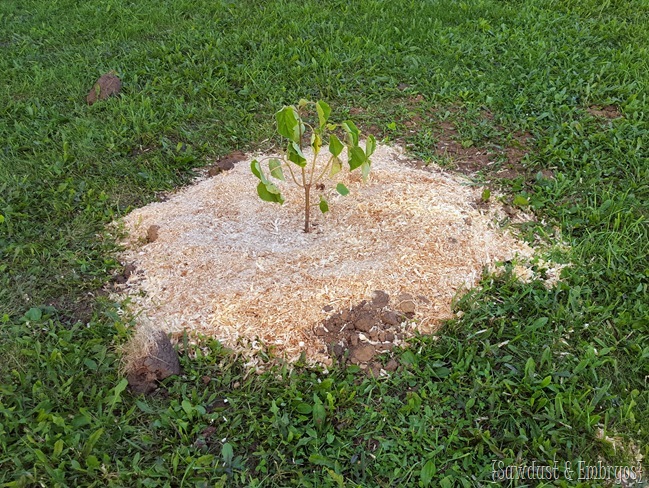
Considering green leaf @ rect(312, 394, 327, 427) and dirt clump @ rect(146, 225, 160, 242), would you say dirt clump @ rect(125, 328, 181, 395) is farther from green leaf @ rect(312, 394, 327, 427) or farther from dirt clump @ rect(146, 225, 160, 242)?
dirt clump @ rect(146, 225, 160, 242)

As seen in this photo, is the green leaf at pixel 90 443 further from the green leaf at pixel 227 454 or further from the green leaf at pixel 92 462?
the green leaf at pixel 227 454

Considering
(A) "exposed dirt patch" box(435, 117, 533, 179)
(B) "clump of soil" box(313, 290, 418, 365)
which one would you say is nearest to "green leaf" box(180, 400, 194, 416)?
(B) "clump of soil" box(313, 290, 418, 365)

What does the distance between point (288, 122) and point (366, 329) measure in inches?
43.5

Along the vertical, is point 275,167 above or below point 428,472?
above

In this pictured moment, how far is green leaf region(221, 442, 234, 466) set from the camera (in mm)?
2330

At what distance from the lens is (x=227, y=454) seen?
234 centimetres

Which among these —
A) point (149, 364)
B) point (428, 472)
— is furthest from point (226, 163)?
point (428, 472)

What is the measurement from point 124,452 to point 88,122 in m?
3.01

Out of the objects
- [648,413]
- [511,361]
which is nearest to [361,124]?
[511,361]

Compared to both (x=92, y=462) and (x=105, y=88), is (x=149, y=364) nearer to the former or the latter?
(x=92, y=462)

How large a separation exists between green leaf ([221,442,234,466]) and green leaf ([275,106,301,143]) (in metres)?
1.50

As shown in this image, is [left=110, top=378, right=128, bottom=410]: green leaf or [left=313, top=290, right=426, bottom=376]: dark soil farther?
[left=313, top=290, right=426, bottom=376]: dark soil

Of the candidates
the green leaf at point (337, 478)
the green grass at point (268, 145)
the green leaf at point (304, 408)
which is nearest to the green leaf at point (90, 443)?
the green grass at point (268, 145)

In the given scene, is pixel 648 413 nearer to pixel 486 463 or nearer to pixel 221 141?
pixel 486 463
